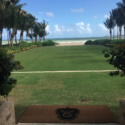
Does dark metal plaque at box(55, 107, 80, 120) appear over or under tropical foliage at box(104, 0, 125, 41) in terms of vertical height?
under

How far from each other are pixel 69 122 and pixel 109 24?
49.4 m

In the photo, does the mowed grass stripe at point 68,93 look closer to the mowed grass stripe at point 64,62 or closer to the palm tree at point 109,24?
the mowed grass stripe at point 64,62

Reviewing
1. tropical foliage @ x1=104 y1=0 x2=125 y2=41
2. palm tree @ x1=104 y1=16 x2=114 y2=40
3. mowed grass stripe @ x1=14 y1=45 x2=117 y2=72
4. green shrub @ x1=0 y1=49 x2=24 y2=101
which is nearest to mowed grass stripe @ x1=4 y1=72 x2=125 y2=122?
green shrub @ x1=0 y1=49 x2=24 y2=101

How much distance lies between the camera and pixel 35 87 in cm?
563

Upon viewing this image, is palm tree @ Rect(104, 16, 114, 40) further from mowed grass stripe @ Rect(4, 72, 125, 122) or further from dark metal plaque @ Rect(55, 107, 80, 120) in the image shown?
dark metal plaque @ Rect(55, 107, 80, 120)

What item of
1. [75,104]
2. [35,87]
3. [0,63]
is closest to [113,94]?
[75,104]

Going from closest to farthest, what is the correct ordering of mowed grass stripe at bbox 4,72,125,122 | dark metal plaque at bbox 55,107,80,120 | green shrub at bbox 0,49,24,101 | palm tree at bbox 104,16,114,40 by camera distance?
green shrub at bbox 0,49,24,101 → dark metal plaque at bbox 55,107,80,120 → mowed grass stripe at bbox 4,72,125,122 → palm tree at bbox 104,16,114,40

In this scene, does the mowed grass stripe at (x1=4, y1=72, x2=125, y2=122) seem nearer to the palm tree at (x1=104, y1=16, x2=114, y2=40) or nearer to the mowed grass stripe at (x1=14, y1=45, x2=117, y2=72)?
the mowed grass stripe at (x1=14, y1=45, x2=117, y2=72)

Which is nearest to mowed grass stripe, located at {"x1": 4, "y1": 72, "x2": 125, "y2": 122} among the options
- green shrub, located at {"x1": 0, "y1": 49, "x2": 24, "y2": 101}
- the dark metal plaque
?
the dark metal plaque

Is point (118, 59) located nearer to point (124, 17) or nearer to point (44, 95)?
point (44, 95)

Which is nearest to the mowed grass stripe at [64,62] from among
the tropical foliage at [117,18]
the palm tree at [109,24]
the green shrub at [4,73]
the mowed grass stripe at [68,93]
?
the mowed grass stripe at [68,93]

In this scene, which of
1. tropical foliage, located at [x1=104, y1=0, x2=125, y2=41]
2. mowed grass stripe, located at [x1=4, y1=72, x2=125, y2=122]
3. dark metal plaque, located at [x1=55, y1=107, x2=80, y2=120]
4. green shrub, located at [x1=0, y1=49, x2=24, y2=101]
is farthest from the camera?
tropical foliage, located at [x1=104, y1=0, x2=125, y2=41]

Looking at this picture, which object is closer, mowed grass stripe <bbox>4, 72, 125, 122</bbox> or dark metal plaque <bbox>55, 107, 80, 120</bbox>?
dark metal plaque <bbox>55, 107, 80, 120</bbox>

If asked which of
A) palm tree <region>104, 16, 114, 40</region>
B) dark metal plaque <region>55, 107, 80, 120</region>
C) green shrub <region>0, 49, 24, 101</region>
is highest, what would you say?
palm tree <region>104, 16, 114, 40</region>
